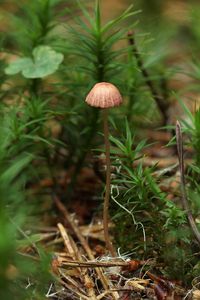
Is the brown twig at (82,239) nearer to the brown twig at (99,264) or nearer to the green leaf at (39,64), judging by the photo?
the brown twig at (99,264)

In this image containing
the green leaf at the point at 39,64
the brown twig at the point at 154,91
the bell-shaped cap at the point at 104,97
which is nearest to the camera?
the bell-shaped cap at the point at 104,97

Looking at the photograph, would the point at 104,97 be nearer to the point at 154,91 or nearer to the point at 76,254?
the point at 76,254

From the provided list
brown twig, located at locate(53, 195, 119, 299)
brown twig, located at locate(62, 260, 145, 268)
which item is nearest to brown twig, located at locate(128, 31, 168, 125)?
brown twig, located at locate(53, 195, 119, 299)

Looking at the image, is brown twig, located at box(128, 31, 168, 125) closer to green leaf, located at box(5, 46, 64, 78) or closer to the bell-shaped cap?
green leaf, located at box(5, 46, 64, 78)

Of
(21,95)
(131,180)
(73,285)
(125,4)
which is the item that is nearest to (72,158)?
(21,95)

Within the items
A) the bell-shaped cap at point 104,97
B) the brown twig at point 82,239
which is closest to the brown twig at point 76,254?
the brown twig at point 82,239

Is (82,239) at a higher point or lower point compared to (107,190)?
lower

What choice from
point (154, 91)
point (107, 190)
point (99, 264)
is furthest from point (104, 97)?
point (154, 91)

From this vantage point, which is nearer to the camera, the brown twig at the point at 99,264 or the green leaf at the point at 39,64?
the brown twig at the point at 99,264

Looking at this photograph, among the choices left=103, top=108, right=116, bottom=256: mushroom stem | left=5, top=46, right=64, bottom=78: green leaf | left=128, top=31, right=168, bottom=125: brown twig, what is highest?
left=5, top=46, right=64, bottom=78: green leaf
